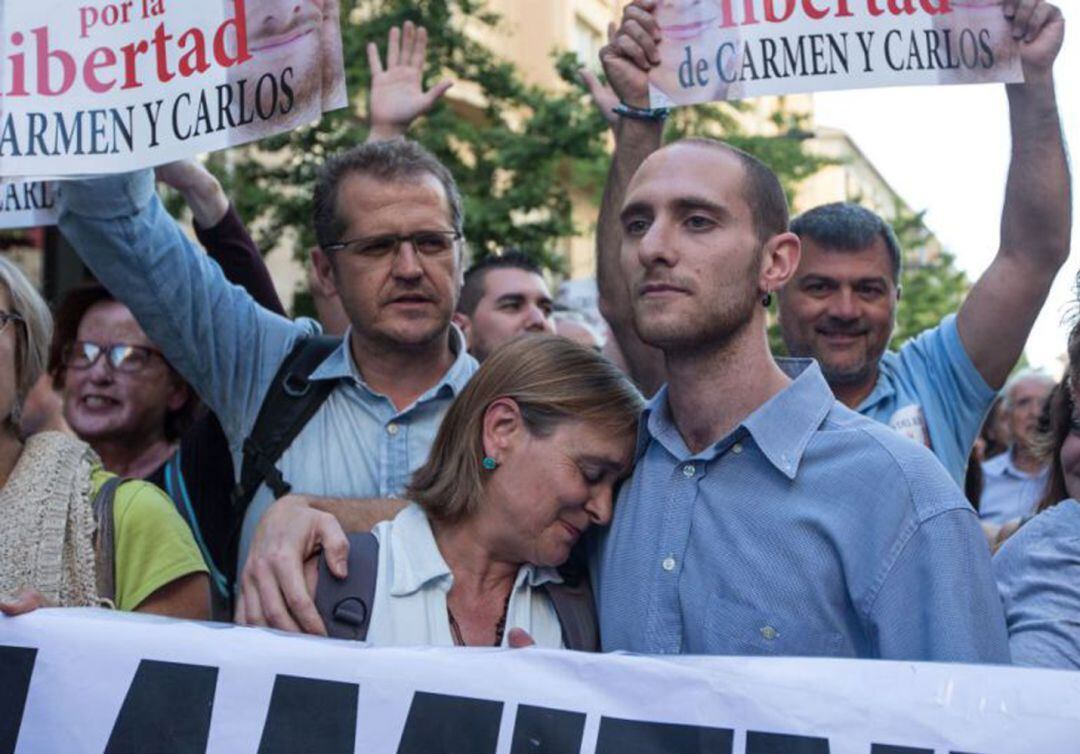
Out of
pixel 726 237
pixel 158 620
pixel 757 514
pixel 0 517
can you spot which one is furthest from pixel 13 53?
pixel 757 514

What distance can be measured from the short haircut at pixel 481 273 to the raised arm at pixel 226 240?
1.96m

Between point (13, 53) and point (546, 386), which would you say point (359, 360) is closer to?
point (546, 386)

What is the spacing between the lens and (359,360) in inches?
148

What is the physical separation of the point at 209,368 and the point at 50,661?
3.32ft

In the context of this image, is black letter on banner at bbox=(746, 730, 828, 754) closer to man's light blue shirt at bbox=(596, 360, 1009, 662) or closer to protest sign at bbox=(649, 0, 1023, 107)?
man's light blue shirt at bbox=(596, 360, 1009, 662)

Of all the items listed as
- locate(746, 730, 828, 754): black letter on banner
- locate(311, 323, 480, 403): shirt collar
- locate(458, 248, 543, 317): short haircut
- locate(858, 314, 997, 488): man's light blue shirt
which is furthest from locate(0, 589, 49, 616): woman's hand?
locate(458, 248, 543, 317): short haircut

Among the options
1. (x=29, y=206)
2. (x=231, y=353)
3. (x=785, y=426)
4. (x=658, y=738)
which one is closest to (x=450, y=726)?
(x=658, y=738)

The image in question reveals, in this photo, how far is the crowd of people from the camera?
2742mm

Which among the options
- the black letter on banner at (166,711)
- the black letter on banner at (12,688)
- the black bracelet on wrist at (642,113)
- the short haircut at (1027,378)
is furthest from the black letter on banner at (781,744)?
the short haircut at (1027,378)

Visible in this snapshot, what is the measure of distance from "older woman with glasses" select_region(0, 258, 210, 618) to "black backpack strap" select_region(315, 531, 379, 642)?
0.37 metres

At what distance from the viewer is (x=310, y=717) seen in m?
2.71

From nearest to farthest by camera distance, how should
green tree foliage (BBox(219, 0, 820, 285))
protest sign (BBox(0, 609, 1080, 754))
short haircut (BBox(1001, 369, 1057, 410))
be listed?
protest sign (BBox(0, 609, 1080, 754)), short haircut (BBox(1001, 369, 1057, 410)), green tree foliage (BBox(219, 0, 820, 285))

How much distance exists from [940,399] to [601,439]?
1.38 m

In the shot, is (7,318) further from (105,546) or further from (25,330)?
(105,546)
